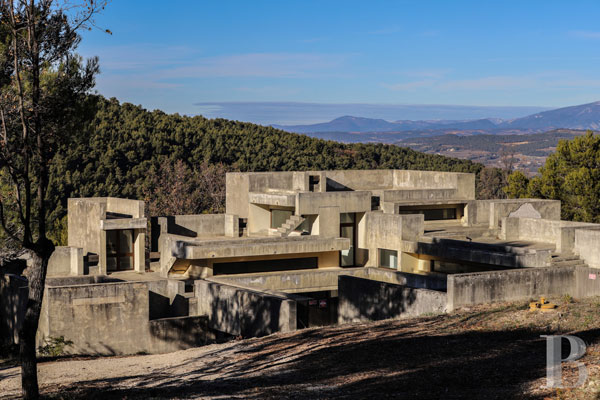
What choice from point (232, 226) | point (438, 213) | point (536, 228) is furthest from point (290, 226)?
point (536, 228)

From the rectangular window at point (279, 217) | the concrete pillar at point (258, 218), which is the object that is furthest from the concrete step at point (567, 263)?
the concrete pillar at point (258, 218)

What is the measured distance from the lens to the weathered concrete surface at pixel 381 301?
23.7m

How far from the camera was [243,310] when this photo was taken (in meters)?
26.7

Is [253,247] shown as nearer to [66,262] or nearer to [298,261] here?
[298,261]

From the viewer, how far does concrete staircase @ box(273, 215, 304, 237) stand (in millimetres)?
38000

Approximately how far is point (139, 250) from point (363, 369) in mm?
23022

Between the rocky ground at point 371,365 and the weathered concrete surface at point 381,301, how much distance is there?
1593 millimetres

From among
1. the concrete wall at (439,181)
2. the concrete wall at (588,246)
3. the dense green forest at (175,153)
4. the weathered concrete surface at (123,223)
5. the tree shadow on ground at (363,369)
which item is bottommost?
the tree shadow on ground at (363,369)

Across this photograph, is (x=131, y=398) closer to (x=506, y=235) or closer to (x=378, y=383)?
(x=378, y=383)

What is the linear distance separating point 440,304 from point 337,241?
1297 centimetres

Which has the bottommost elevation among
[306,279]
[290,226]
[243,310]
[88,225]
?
[243,310]

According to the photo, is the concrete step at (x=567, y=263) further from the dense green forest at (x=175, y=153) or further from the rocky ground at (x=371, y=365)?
the dense green forest at (x=175, y=153)

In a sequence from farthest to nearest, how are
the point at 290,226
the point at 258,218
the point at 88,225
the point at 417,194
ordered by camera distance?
1. the point at 417,194
2. the point at 258,218
3. the point at 290,226
4. the point at 88,225

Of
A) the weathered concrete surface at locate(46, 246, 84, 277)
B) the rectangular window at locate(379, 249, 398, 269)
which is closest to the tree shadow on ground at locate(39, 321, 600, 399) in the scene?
the weathered concrete surface at locate(46, 246, 84, 277)
